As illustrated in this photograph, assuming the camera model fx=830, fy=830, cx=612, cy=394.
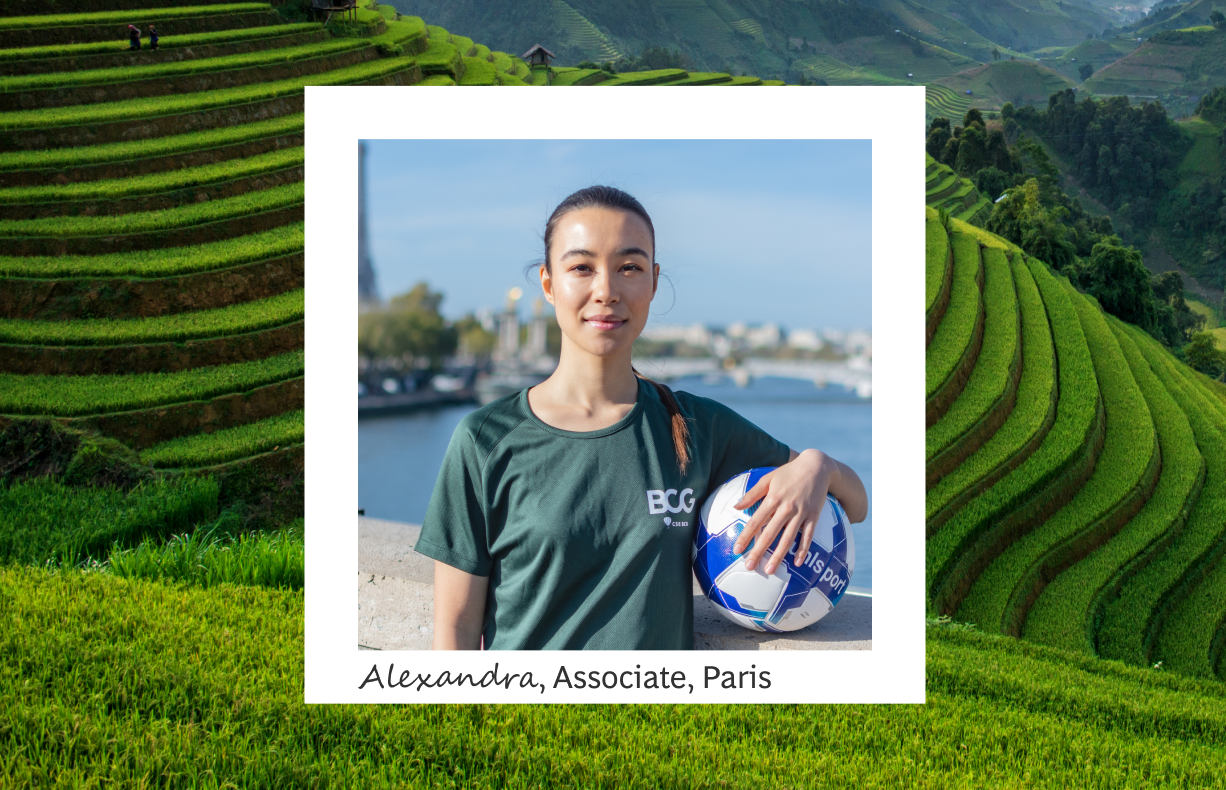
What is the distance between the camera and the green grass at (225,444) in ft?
25.7

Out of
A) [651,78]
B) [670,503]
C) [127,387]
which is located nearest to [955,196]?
[651,78]

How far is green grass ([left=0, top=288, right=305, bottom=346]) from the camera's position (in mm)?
8867

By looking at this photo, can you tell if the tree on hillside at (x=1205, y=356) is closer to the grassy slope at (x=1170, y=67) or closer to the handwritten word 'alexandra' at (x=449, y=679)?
the handwritten word 'alexandra' at (x=449, y=679)

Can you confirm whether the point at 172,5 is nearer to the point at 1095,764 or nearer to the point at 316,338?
the point at 316,338

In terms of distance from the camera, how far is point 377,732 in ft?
9.36

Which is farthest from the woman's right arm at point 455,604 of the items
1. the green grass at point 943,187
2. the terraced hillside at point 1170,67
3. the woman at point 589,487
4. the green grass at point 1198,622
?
the terraced hillside at point 1170,67

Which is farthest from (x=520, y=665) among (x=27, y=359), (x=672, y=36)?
(x=672, y=36)

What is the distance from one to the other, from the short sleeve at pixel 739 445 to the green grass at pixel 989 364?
319 inches

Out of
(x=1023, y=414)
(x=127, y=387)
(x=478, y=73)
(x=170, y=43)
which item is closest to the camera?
(x=127, y=387)

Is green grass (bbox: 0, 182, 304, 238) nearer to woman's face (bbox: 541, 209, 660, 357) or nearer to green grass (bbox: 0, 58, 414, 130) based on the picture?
green grass (bbox: 0, 58, 414, 130)

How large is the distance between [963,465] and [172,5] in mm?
17742

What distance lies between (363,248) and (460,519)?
812mm

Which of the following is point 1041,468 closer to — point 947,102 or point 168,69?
point 168,69

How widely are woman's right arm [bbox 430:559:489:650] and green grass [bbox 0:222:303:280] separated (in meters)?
8.61
